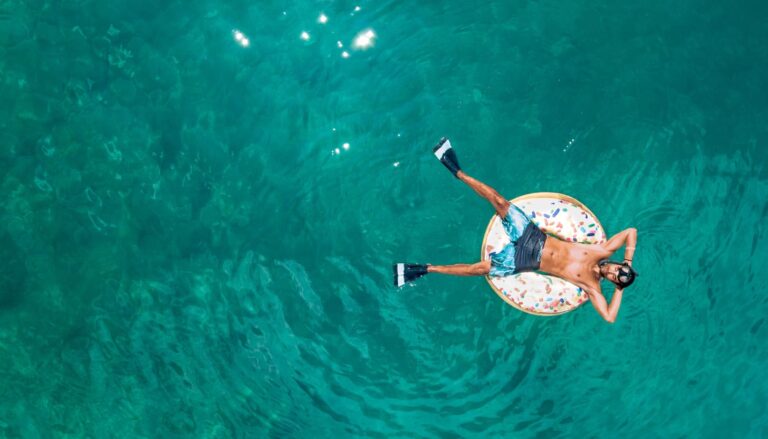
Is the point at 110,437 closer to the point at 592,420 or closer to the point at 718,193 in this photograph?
the point at 592,420

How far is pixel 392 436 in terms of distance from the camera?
314 inches

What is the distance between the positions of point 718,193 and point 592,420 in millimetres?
3760

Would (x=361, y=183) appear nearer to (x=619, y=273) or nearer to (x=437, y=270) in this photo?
(x=437, y=270)

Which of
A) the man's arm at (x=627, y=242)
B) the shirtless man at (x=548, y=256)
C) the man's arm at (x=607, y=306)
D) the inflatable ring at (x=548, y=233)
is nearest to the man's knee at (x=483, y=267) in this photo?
the shirtless man at (x=548, y=256)

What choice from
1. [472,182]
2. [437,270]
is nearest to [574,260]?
[472,182]

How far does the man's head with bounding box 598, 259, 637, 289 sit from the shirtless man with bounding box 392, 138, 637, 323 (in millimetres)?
15

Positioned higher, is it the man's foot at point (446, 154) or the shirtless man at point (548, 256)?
the man's foot at point (446, 154)

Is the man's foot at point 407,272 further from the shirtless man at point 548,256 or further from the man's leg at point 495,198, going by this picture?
the man's leg at point 495,198

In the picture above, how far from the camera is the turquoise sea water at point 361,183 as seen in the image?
713 centimetres

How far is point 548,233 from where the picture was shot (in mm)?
6359

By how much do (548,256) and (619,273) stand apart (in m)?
0.87

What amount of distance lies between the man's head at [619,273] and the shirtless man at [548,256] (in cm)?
1

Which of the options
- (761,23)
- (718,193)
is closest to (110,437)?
(718,193)

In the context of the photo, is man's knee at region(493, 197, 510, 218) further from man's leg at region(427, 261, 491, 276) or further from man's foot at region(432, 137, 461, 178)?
man's foot at region(432, 137, 461, 178)
